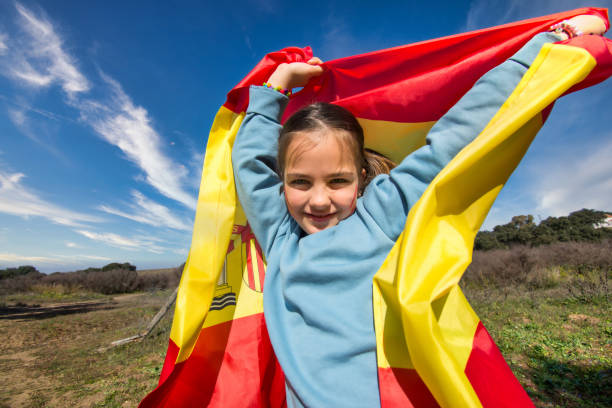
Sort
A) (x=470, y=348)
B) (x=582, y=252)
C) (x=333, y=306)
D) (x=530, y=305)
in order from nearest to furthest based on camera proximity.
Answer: (x=470, y=348)
(x=333, y=306)
(x=530, y=305)
(x=582, y=252)

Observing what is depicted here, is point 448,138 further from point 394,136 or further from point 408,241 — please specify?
point 394,136

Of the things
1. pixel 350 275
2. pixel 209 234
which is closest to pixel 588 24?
pixel 350 275

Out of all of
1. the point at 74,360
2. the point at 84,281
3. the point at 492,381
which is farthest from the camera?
the point at 84,281

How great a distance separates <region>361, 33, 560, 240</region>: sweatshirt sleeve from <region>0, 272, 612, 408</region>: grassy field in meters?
4.37

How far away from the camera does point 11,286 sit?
66.2ft

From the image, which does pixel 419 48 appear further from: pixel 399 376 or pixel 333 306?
pixel 399 376

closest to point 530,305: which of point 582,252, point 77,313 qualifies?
point 582,252

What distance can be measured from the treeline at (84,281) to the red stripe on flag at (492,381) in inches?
860

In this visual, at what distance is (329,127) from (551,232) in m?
24.2

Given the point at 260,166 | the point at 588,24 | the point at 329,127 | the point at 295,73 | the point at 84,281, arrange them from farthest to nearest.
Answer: the point at 84,281
the point at 295,73
the point at 260,166
the point at 329,127
the point at 588,24

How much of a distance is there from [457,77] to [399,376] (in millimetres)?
1303

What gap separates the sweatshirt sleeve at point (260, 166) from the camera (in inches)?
48.8

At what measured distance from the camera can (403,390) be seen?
792 mm

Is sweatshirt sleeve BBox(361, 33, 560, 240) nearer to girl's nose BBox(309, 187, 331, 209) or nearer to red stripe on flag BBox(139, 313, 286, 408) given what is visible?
girl's nose BBox(309, 187, 331, 209)
